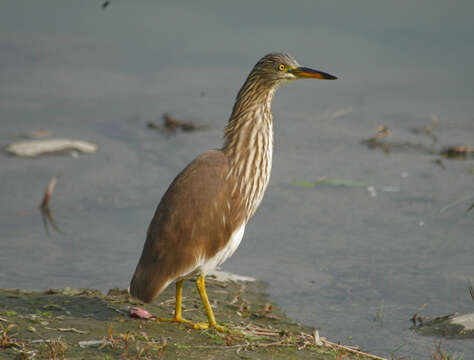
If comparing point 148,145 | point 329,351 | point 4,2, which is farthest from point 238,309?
point 4,2

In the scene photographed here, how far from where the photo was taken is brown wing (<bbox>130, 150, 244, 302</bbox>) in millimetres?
4938

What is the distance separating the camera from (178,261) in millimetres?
4965

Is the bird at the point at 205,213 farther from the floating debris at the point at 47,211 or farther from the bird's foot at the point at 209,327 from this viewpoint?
the floating debris at the point at 47,211

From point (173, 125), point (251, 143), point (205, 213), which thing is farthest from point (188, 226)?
point (173, 125)

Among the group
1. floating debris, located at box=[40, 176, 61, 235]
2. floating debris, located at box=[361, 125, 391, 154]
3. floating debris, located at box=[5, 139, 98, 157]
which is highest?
floating debris, located at box=[361, 125, 391, 154]

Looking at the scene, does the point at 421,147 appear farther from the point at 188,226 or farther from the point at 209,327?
the point at 209,327

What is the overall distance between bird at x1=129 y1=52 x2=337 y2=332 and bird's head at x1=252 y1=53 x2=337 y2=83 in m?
0.29

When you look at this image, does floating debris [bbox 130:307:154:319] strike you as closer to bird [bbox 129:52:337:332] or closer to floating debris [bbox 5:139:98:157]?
bird [bbox 129:52:337:332]

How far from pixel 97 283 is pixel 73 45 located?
7.05 m

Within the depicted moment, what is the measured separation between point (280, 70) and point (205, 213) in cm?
128

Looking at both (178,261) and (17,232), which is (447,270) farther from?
(17,232)

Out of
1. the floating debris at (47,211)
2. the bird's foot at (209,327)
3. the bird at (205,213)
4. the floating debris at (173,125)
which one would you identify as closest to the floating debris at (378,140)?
the floating debris at (173,125)

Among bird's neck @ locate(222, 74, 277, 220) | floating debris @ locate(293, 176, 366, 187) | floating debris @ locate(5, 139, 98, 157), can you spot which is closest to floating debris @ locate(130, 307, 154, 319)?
bird's neck @ locate(222, 74, 277, 220)

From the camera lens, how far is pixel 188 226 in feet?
16.5
